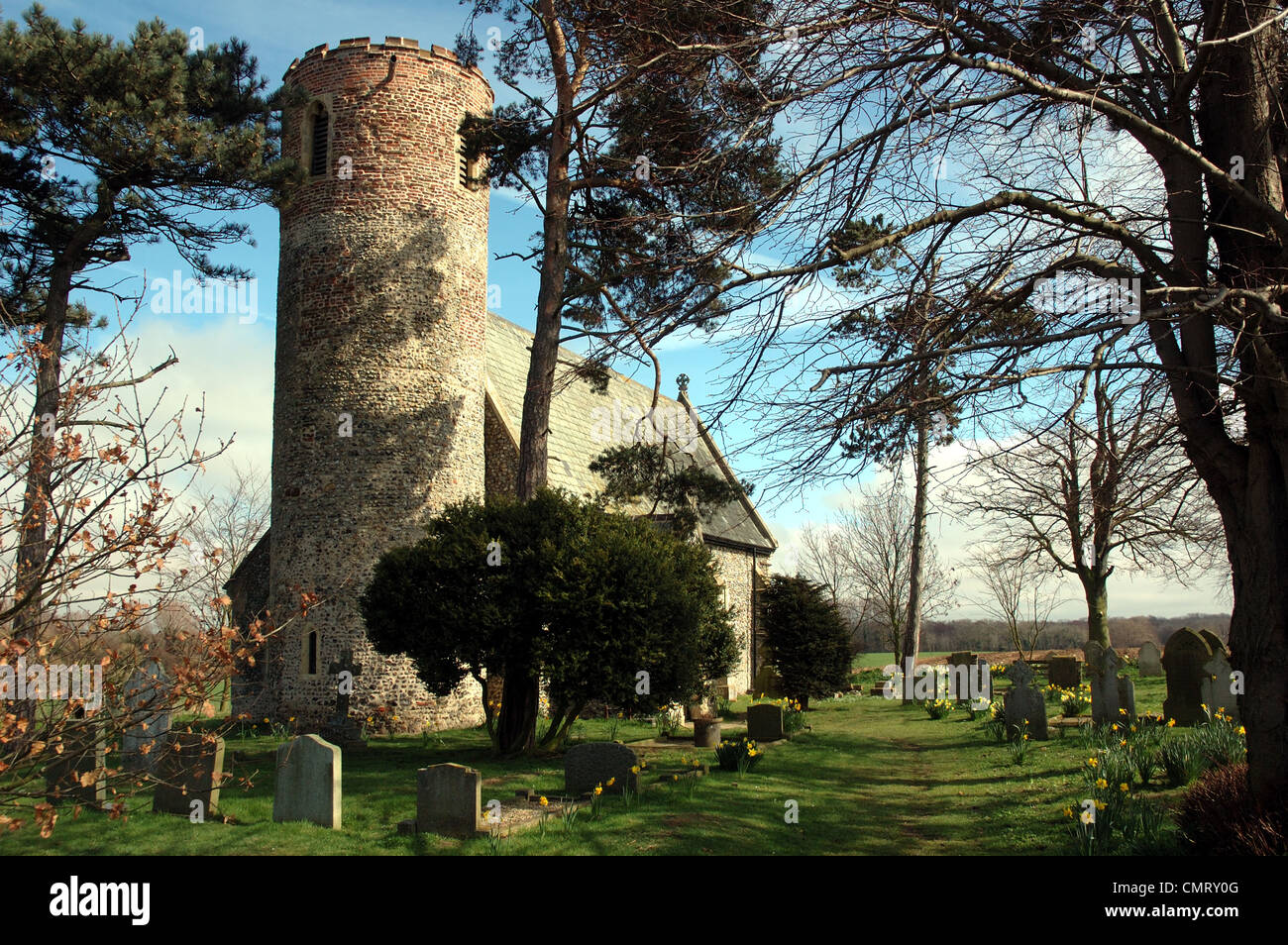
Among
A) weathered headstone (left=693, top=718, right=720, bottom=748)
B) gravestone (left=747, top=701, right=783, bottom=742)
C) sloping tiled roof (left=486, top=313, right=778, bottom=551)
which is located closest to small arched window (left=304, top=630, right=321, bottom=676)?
sloping tiled roof (left=486, top=313, right=778, bottom=551)

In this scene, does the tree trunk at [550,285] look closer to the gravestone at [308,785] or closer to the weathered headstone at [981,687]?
the gravestone at [308,785]

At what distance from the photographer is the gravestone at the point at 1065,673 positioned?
21.4 m

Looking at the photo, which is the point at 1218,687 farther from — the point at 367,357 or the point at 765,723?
the point at 367,357

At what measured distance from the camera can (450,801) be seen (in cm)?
815

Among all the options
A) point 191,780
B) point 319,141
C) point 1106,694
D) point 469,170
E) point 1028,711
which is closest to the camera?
point 191,780

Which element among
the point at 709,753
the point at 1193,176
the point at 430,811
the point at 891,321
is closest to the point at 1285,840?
the point at 891,321

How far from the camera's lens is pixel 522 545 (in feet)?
41.7

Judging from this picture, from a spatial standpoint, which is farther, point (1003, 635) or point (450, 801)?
point (1003, 635)

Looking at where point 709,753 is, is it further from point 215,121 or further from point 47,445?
point 215,121

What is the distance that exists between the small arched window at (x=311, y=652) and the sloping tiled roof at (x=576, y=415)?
556 cm

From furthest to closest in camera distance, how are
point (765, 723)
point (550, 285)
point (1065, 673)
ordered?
1. point (1065, 673)
2. point (765, 723)
3. point (550, 285)

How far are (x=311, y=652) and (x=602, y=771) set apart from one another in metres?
8.91

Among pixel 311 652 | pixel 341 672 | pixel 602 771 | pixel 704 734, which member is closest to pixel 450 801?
pixel 602 771

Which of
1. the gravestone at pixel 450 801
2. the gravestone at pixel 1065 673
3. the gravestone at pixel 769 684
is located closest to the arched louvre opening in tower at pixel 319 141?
the gravestone at pixel 450 801
